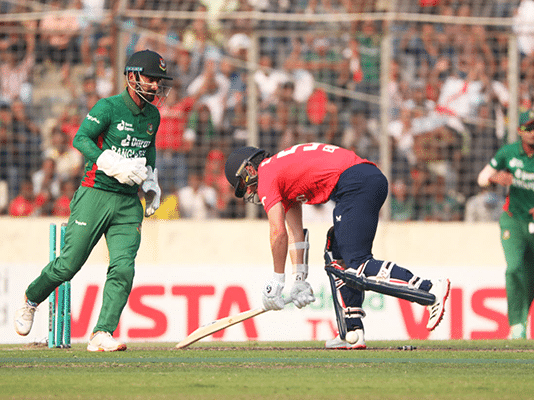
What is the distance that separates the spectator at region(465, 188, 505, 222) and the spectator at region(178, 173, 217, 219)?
2.93 metres

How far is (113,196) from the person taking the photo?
6.63m

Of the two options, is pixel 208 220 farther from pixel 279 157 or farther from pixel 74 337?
pixel 279 157

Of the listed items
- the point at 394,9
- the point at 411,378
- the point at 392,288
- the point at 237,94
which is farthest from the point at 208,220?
the point at 411,378

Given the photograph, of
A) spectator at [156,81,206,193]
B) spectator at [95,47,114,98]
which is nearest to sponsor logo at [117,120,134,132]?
spectator at [156,81,206,193]

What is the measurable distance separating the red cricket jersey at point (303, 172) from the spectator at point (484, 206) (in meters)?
4.65

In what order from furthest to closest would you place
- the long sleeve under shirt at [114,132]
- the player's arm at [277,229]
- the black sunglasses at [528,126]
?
the black sunglasses at [528,126] → the long sleeve under shirt at [114,132] → the player's arm at [277,229]

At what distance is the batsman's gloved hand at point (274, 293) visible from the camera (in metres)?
6.30

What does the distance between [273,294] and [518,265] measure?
3639 millimetres

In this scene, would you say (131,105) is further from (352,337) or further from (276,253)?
(352,337)

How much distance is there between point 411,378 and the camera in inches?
197

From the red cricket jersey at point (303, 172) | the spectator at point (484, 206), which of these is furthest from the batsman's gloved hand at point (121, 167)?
the spectator at point (484, 206)

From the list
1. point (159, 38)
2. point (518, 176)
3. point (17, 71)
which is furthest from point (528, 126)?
point (17, 71)

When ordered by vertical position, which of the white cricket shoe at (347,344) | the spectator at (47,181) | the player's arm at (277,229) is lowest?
the white cricket shoe at (347,344)

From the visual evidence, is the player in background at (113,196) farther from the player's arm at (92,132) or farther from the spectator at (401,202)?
the spectator at (401,202)
